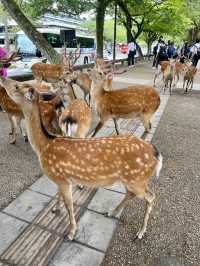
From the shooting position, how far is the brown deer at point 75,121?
4.40 m

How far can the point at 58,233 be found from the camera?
3.22m

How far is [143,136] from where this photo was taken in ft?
20.1

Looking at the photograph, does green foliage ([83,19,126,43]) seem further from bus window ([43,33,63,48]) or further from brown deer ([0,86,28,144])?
brown deer ([0,86,28,144])

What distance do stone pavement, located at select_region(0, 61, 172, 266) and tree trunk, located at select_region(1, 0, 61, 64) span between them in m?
6.44

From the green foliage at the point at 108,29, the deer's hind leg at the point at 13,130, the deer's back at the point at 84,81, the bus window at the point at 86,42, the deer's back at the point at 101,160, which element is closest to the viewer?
the deer's back at the point at 101,160

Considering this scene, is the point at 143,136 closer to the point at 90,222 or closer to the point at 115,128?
the point at 115,128

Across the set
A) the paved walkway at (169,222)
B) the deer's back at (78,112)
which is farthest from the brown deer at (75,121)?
the paved walkway at (169,222)

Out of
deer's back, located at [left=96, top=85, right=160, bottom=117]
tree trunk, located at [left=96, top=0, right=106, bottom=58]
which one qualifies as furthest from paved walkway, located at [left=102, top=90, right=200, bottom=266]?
tree trunk, located at [left=96, top=0, right=106, bottom=58]

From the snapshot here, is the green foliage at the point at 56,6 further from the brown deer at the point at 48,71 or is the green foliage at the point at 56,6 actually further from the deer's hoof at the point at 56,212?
the deer's hoof at the point at 56,212

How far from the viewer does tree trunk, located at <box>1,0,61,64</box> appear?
30.3 feet

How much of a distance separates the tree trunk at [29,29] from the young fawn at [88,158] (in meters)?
6.86

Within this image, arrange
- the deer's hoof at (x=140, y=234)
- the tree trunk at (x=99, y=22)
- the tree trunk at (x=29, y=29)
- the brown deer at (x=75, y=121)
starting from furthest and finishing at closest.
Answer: the tree trunk at (x=99, y=22) < the tree trunk at (x=29, y=29) < the brown deer at (x=75, y=121) < the deer's hoof at (x=140, y=234)

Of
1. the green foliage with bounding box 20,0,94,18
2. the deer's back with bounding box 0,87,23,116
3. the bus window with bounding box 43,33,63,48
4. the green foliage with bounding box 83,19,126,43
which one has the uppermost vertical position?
the green foliage with bounding box 20,0,94,18

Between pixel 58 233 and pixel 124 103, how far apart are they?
3.05 meters
